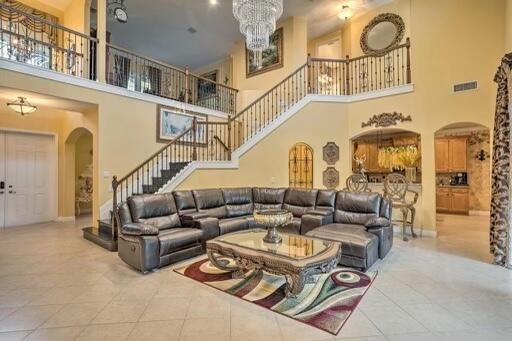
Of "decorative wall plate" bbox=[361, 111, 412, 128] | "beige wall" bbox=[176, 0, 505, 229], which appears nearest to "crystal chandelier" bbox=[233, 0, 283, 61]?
"beige wall" bbox=[176, 0, 505, 229]

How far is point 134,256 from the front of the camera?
3941 millimetres

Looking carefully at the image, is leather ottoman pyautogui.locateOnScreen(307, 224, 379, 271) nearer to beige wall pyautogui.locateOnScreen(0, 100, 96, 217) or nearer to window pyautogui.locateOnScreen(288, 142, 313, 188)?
window pyautogui.locateOnScreen(288, 142, 313, 188)

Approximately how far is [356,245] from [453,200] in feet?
23.0

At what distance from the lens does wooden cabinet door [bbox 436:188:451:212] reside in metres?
8.99

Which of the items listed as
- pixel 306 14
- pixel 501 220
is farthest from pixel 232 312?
pixel 306 14

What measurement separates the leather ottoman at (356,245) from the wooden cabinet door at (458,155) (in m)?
6.63

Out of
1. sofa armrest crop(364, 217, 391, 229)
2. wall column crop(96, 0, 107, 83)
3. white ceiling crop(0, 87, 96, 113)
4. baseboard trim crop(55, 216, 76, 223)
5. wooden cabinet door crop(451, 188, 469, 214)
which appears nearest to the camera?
sofa armrest crop(364, 217, 391, 229)

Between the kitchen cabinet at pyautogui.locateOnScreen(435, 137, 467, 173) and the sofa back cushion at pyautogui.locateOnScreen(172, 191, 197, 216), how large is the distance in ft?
27.2

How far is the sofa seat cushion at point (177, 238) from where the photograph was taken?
13.3 feet

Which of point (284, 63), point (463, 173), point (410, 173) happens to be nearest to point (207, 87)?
point (284, 63)

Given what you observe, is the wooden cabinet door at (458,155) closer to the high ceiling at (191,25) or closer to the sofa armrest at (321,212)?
the high ceiling at (191,25)

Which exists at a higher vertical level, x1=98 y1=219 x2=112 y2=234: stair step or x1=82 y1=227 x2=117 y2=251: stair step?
x1=98 y1=219 x2=112 y2=234: stair step

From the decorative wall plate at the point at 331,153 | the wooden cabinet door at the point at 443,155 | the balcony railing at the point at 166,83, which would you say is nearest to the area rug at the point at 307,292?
the decorative wall plate at the point at 331,153

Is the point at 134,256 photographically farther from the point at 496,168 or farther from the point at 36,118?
the point at 36,118
